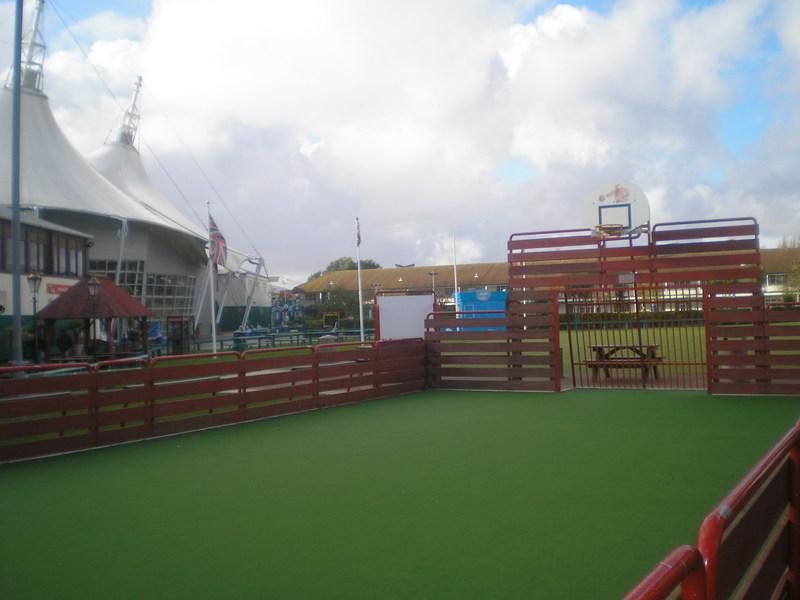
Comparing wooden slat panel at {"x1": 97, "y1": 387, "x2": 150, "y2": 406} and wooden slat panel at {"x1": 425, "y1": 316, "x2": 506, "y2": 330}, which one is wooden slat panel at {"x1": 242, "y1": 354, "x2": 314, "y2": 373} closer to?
wooden slat panel at {"x1": 97, "y1": 387, "x2": 150, "y2": 406}

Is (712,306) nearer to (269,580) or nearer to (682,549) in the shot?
(269,580)

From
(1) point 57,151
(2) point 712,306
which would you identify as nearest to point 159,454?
(2) point 712,306

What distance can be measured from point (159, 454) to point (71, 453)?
1.20 meters

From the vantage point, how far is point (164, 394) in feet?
32.1

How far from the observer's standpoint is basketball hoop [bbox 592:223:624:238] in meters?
18.4

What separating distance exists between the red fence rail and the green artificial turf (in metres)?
0.34

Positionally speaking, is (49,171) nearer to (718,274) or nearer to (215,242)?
(215,242)

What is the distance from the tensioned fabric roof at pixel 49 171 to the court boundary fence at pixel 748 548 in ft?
122

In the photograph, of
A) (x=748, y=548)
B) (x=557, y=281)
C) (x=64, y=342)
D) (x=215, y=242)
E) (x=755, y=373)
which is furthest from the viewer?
(x=215, y=242)

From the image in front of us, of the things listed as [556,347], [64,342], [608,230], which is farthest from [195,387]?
[64,342]

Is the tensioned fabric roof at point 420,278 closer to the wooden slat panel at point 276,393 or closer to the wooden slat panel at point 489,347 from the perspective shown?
the wooden slat panel at point 489,347

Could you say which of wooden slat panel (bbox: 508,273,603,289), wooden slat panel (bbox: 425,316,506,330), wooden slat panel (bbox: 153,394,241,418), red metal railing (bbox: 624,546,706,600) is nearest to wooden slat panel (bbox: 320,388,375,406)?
wooden slat panel (bbox: 153,394,241,418)

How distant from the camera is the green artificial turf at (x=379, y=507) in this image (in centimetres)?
445

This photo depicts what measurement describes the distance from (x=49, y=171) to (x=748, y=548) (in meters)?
41.0
